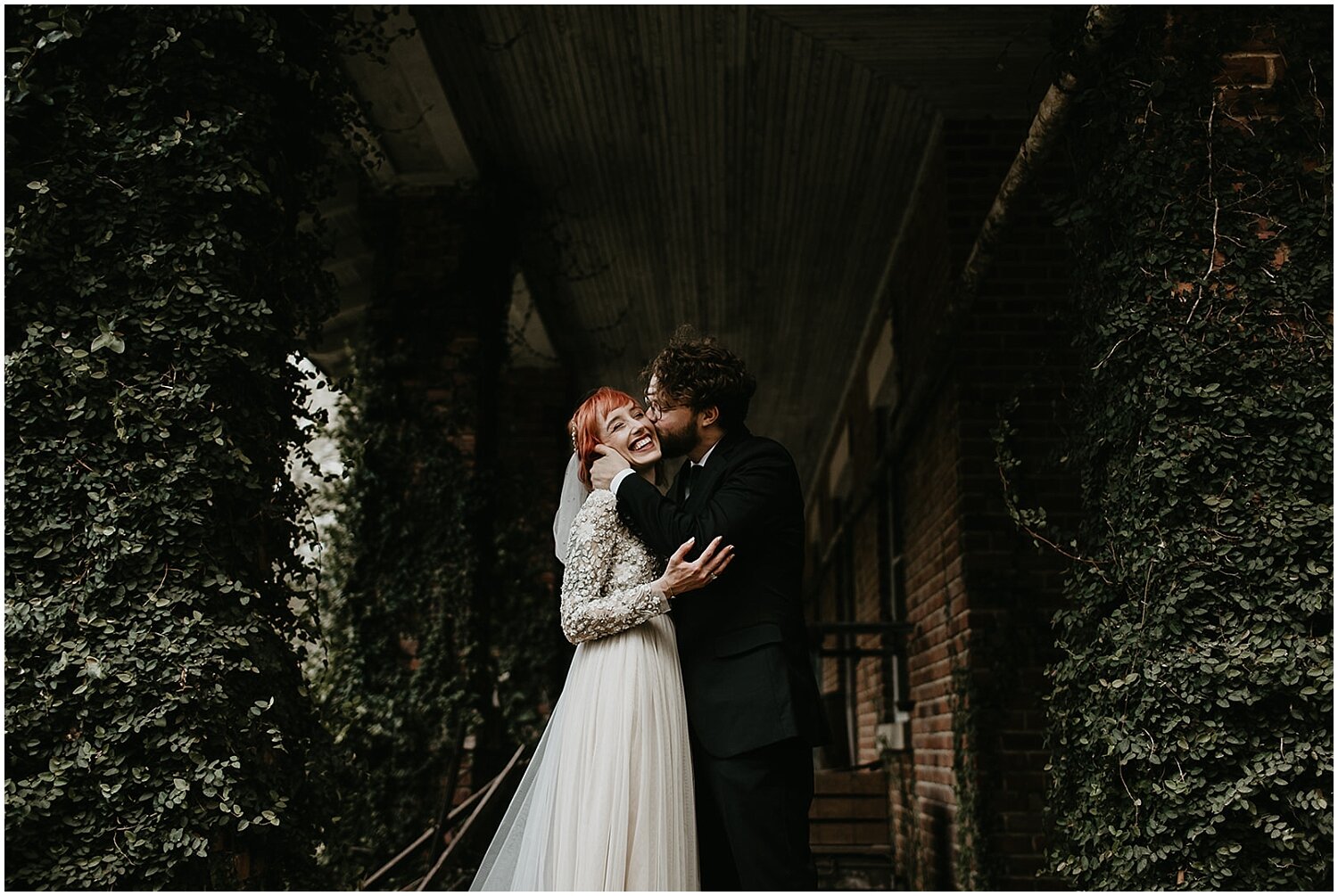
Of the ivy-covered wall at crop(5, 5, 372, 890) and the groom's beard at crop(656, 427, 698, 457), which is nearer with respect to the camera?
the ivy-covered wall at crop(5, 5, 372, 890)

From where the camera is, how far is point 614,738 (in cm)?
285

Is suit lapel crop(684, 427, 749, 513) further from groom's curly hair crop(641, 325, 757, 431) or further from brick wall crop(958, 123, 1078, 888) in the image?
brick wall crop(958, 123, 1078, 888)

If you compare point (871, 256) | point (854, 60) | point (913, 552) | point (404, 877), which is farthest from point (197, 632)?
point (871, 256)

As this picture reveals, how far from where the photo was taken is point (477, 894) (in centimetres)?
306

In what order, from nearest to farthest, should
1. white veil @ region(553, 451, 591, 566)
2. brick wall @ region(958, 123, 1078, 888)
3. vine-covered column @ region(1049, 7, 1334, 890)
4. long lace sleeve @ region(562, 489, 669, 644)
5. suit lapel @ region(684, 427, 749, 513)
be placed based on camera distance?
vine-covered column @ region(1049, 7, 1334, 890), long lace sleeve @ region(562, 489, 669, 644), suit lapel @ region(684, 427, 749, 513), white veil @ region(553, 451, 591, 566), brick wall @ region(958, 123, 1078, 888)

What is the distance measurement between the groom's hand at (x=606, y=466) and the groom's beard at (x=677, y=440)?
0.13 m

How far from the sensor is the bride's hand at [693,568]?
2.81 m

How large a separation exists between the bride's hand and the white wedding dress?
0.07m

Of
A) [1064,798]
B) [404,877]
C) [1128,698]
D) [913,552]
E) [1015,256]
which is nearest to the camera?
[1128,698]

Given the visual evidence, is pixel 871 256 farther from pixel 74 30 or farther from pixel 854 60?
pixel 74 30

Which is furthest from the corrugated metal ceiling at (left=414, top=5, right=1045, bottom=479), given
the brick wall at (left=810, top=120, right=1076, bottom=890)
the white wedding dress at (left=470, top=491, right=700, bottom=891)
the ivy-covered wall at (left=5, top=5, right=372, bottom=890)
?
the white wedding dress at (left=470, top=491, right=700, bottom=891)

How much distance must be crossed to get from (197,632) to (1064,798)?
2295mm

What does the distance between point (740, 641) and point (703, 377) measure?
74cm

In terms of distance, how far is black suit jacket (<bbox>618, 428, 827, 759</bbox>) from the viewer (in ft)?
9.33
